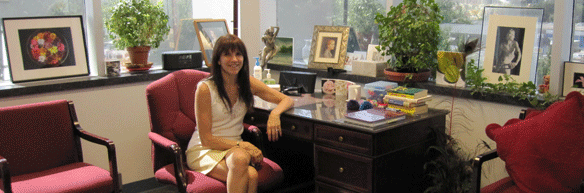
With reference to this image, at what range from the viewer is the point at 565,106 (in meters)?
2.34

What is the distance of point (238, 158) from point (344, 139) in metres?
0.54

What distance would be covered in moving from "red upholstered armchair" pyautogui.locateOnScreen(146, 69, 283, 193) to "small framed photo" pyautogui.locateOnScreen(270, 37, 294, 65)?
1.13 meters

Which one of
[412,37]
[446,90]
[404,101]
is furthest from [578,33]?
[404,101]

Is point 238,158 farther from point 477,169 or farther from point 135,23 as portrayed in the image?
point 135,23

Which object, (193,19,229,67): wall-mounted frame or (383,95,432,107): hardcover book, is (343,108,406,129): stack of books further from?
(193,19,229,67): wall-mounted frame

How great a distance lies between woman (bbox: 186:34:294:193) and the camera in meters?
2.70

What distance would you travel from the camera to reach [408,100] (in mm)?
2891

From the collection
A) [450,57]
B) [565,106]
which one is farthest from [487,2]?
[565,106]

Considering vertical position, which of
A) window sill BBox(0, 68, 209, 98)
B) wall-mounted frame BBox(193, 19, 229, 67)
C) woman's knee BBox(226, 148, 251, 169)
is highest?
wall-mounted frame BBox(193, 19, 229, 67)

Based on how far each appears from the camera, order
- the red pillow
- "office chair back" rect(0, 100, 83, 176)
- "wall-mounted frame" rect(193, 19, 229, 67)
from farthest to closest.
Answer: "wall-mounted frame" rect(193, 19, 229, 67), "office chair back" rect(0, 100, 83, 176), the red pillow

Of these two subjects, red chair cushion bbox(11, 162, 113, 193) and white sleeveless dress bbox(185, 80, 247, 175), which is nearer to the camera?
red chair cushion bbox(11, 162, 113, 193)

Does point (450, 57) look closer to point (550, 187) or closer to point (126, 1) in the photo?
point (550, 187)

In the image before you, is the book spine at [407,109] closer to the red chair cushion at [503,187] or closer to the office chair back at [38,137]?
the red chair cushion at [503,187]

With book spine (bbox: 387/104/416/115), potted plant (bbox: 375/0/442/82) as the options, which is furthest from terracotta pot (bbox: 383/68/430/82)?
book spine (bbox: 387/104/416/115)
